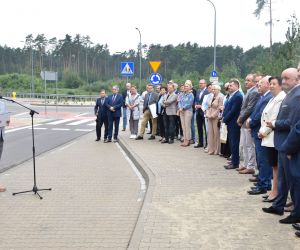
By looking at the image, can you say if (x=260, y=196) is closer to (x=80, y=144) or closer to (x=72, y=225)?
(x=72, y=225)

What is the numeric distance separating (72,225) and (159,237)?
4.59 ft

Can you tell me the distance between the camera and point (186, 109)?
538 inches

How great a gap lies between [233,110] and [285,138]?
368 cm

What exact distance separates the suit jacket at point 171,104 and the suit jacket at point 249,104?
5431 millimetres

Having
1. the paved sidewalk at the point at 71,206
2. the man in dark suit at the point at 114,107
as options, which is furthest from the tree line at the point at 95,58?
the paved sidewalk at the point at 71,206

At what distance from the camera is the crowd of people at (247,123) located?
576 cm

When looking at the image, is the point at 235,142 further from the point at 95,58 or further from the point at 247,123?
the point at 95,58

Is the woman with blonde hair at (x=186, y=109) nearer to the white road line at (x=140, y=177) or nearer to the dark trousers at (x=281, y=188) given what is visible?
the white road line at (x=140, y=177)

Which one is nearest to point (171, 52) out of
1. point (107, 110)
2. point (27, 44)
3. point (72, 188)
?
point (27, 44)

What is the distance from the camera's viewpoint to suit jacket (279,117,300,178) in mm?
5276

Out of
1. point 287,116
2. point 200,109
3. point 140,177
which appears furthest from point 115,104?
point 287,116

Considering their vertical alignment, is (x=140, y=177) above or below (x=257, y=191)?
below

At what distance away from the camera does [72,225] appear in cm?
616

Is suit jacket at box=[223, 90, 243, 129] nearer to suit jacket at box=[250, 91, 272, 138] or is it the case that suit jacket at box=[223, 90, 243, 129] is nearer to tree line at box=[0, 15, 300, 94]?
suit jacket at box=[250, 91, 272, 138]
